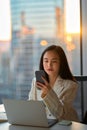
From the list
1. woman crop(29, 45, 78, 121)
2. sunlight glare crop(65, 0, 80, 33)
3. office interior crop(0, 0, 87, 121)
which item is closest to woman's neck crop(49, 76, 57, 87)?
woman crop(29, 45, 78, 121)

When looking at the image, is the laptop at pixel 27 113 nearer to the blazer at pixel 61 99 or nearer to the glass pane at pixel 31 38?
the blazer at pixel 61 99

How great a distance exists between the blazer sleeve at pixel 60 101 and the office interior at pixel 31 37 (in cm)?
143

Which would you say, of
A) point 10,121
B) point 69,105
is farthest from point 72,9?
point 10,121

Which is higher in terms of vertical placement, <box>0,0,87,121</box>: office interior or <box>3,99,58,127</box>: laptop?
<box>0,0,87,121</box>: office interior

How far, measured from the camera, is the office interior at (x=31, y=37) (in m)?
3.97

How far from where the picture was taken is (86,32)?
3.90 meters

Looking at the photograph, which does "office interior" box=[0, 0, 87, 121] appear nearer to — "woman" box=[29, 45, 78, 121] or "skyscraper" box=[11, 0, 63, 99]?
"skyscraper" box=[11, 0, 63, 99]

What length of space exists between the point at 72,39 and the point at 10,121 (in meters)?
2.13

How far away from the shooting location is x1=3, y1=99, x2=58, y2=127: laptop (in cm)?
196

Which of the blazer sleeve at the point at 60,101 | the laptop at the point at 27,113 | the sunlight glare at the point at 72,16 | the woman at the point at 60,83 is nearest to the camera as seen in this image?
the laptop at the point at 27,113

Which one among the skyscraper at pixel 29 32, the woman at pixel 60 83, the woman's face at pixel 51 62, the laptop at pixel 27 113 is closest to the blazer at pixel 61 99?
the woman at pixel 60 83

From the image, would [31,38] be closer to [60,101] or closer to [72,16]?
[72,16]

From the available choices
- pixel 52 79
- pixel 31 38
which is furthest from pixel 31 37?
pixel 52 79

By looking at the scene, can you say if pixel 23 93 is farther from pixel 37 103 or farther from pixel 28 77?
pixel 37 103
